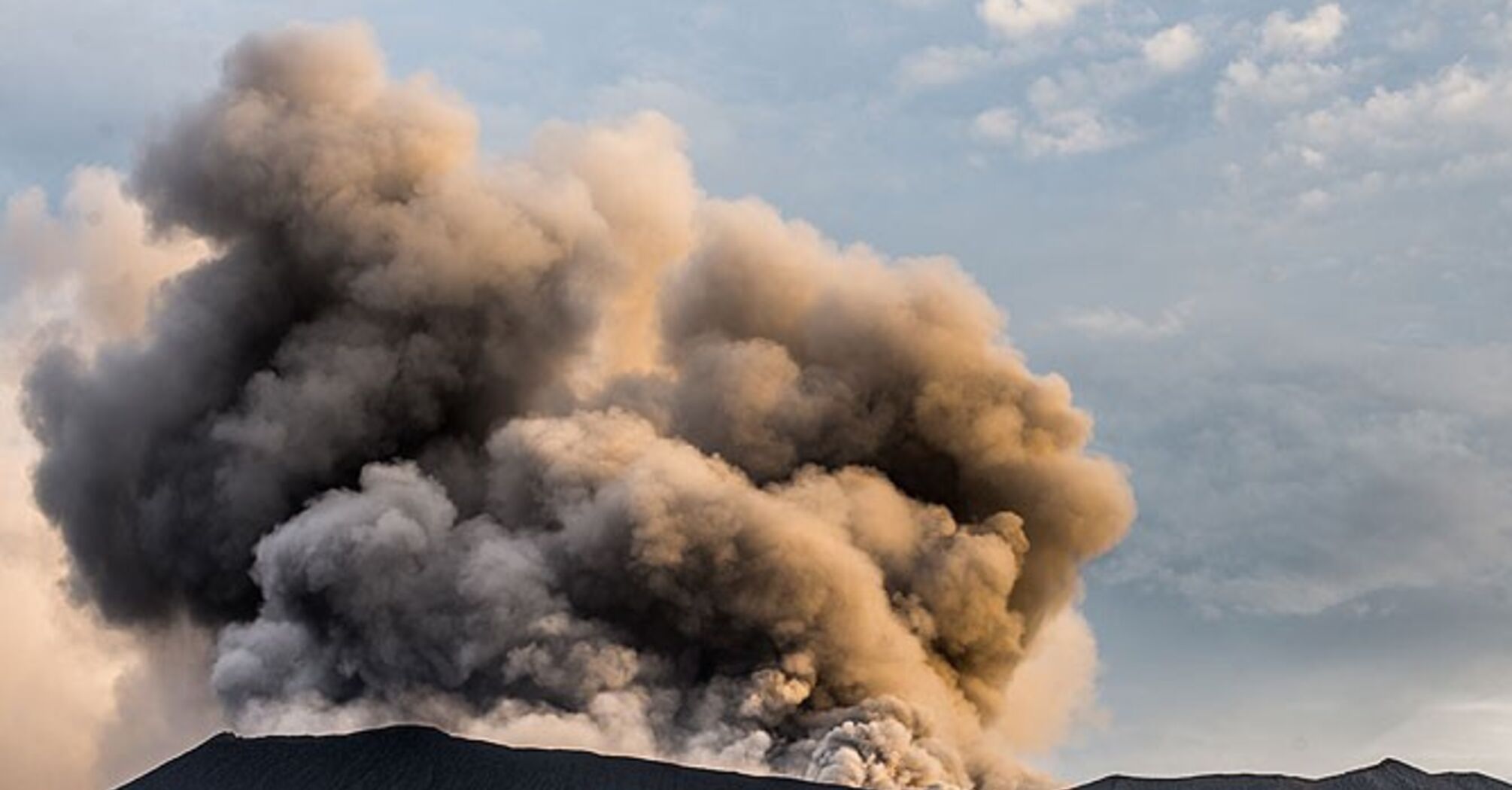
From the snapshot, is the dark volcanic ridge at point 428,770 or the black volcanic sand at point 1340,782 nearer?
the dark volcanic ridge at point 428,770

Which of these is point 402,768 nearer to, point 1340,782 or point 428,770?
point 428,770

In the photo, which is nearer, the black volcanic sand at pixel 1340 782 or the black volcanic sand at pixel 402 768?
the black volcanic sand at pixel 402 768

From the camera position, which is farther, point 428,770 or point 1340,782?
point 1340,782

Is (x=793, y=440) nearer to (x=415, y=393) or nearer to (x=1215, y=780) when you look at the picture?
(x=415, y=393)

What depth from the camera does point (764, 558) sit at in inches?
2928

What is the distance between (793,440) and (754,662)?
379 inches

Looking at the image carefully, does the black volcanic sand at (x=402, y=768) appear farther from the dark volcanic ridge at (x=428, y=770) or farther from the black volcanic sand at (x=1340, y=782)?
the black volcanic sand at (x=1340, y=782)

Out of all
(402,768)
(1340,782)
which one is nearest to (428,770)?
(402,768)

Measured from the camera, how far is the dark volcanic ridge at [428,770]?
61531mm

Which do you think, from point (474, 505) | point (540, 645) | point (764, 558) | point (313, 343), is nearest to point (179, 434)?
point (313, 343)

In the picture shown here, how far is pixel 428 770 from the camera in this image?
62.3m

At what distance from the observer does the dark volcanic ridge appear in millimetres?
61531

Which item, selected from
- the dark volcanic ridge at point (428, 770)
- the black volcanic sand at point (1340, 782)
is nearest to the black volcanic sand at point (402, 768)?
the dark volcanic ridge at point (428, 770)

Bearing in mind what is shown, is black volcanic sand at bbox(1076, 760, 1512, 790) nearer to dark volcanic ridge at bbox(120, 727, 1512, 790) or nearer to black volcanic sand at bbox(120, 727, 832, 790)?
dark volcanic ridge at bbox(120, 727, 1512, 790)
